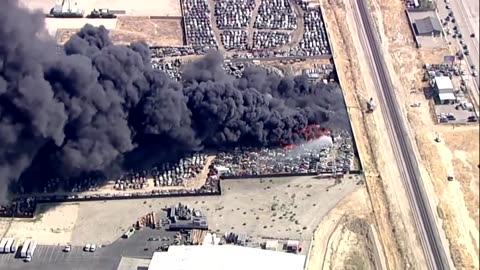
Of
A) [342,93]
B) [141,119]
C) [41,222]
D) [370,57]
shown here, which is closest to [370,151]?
[342,93]

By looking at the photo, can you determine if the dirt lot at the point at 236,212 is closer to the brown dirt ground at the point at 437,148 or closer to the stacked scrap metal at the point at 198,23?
the brown dirt ground at the point at 437,148

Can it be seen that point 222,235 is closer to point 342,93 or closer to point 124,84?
point 124,84

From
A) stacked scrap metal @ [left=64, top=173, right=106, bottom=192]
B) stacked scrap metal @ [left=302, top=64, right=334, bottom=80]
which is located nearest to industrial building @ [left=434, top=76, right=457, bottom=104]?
stacked scrap metal @ [left=302, top=64, right=334, bottom=80]

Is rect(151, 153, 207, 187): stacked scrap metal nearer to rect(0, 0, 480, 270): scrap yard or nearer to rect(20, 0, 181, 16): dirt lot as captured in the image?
rect(0, 0, 480, 270): scrap yard

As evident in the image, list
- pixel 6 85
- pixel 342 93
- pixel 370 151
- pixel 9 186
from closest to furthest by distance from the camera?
pixel 6 85 < pixel 9 186 < pixel 370 151 < pixel 342 93

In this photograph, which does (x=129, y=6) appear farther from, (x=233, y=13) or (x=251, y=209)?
(x=251, y=209)
